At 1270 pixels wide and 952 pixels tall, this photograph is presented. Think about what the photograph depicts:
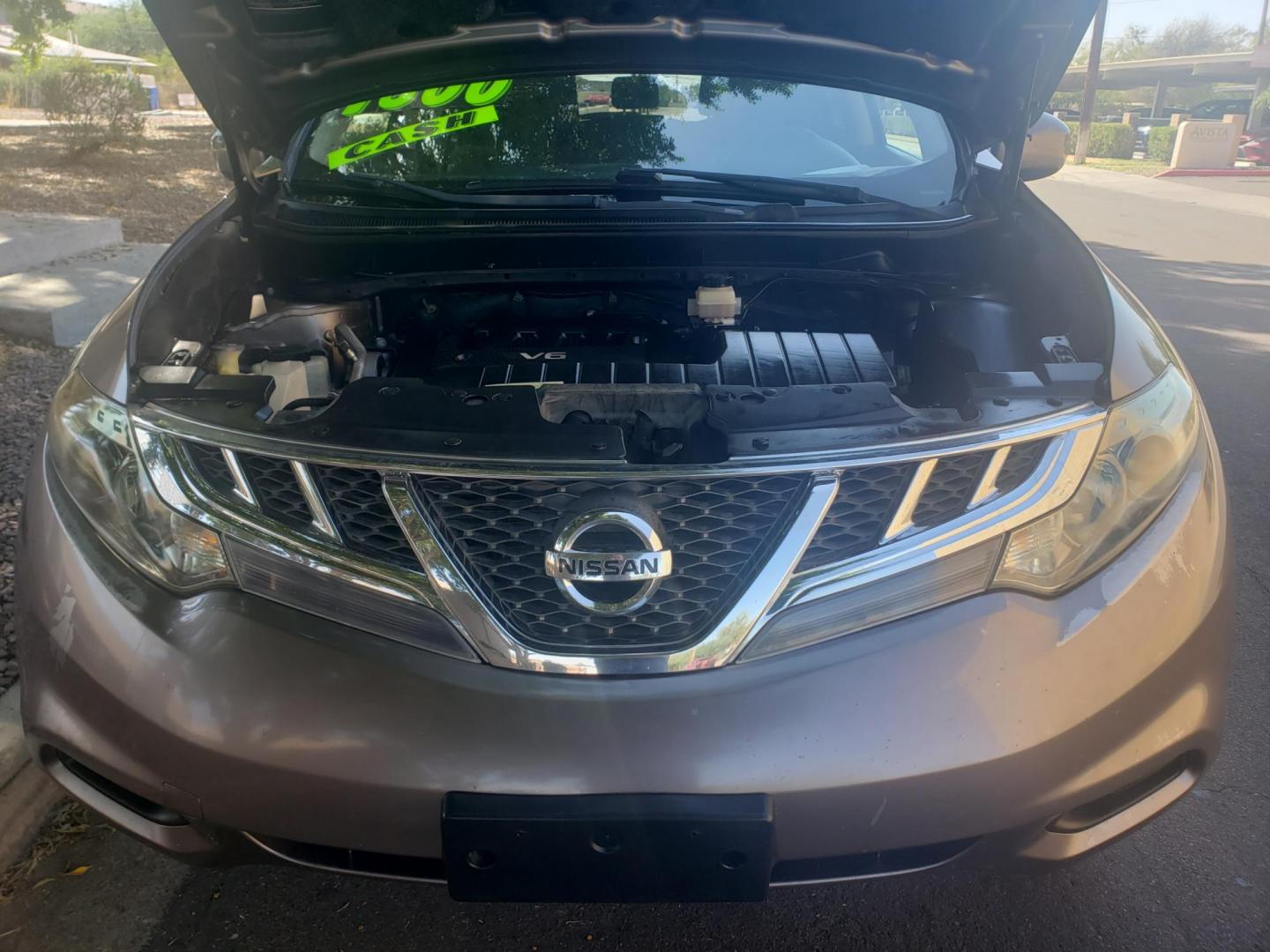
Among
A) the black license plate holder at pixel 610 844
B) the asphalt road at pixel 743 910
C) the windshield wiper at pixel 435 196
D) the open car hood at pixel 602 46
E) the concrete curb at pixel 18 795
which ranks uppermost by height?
the open car hood at pixel 602 46

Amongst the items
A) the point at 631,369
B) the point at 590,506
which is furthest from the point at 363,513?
the point at 631,369

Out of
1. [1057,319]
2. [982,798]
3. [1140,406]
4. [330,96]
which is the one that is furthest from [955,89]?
[982,798]

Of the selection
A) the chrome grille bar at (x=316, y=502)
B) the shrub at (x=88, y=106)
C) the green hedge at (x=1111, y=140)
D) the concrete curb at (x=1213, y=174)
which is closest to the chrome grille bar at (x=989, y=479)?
the chrome grille bar at (x=316, y=502)

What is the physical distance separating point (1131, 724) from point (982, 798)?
0.28m

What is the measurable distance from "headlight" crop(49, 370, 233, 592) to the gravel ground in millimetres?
532

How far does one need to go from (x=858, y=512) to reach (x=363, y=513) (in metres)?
0.79

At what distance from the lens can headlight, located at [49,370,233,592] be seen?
1533mm

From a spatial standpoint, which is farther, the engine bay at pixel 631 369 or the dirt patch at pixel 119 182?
the dirt patch at pixel 119 182

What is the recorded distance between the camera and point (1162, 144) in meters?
23.9

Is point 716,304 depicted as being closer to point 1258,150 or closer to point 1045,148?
point 1045,148

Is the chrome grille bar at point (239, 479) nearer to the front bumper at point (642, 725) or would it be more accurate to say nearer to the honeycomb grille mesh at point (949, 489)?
the front bumper at point (642, 725)

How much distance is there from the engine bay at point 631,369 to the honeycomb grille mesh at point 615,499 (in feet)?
0.18

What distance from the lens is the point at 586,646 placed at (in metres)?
1.47

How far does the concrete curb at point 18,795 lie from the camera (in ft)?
6.88
